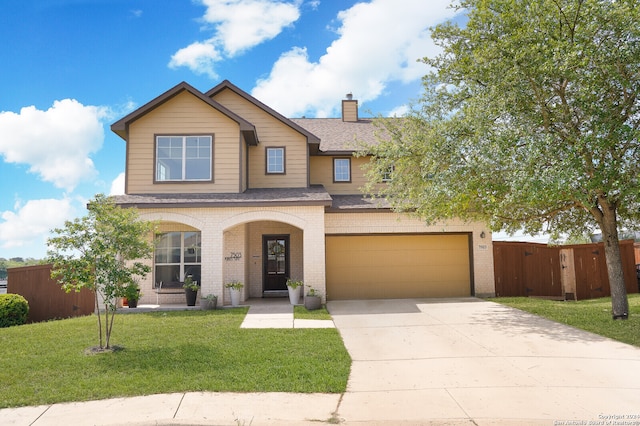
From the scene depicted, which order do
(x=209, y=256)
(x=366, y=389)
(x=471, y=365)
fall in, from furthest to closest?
(x=209, y=256), (x=471, y=365), (x=366, y=389)

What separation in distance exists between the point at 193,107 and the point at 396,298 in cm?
991

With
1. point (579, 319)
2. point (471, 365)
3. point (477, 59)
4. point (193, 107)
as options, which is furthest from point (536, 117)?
point (193, 107)

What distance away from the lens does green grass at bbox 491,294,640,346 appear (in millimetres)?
9570

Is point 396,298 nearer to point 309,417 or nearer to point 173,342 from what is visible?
point 173,342

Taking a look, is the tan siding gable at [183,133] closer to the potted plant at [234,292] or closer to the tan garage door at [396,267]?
the potted plant at [234,292]

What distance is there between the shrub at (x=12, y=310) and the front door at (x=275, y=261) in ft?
25.4

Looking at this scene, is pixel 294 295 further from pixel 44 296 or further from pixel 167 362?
pixel 44 296

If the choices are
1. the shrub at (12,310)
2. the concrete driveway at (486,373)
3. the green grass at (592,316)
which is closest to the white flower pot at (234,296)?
the concrete driveway at (486,373)

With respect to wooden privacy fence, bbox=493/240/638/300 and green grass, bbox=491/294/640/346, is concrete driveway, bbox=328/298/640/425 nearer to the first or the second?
green grass, bbox=491/294/640/346

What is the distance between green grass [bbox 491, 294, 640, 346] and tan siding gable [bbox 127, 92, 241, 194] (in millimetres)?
10141

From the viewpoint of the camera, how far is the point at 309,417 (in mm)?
5395

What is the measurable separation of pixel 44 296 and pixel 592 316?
16.8 meters

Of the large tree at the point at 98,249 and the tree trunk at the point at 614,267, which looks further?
the tree trunk at the point at 614,267

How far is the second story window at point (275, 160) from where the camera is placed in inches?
680
